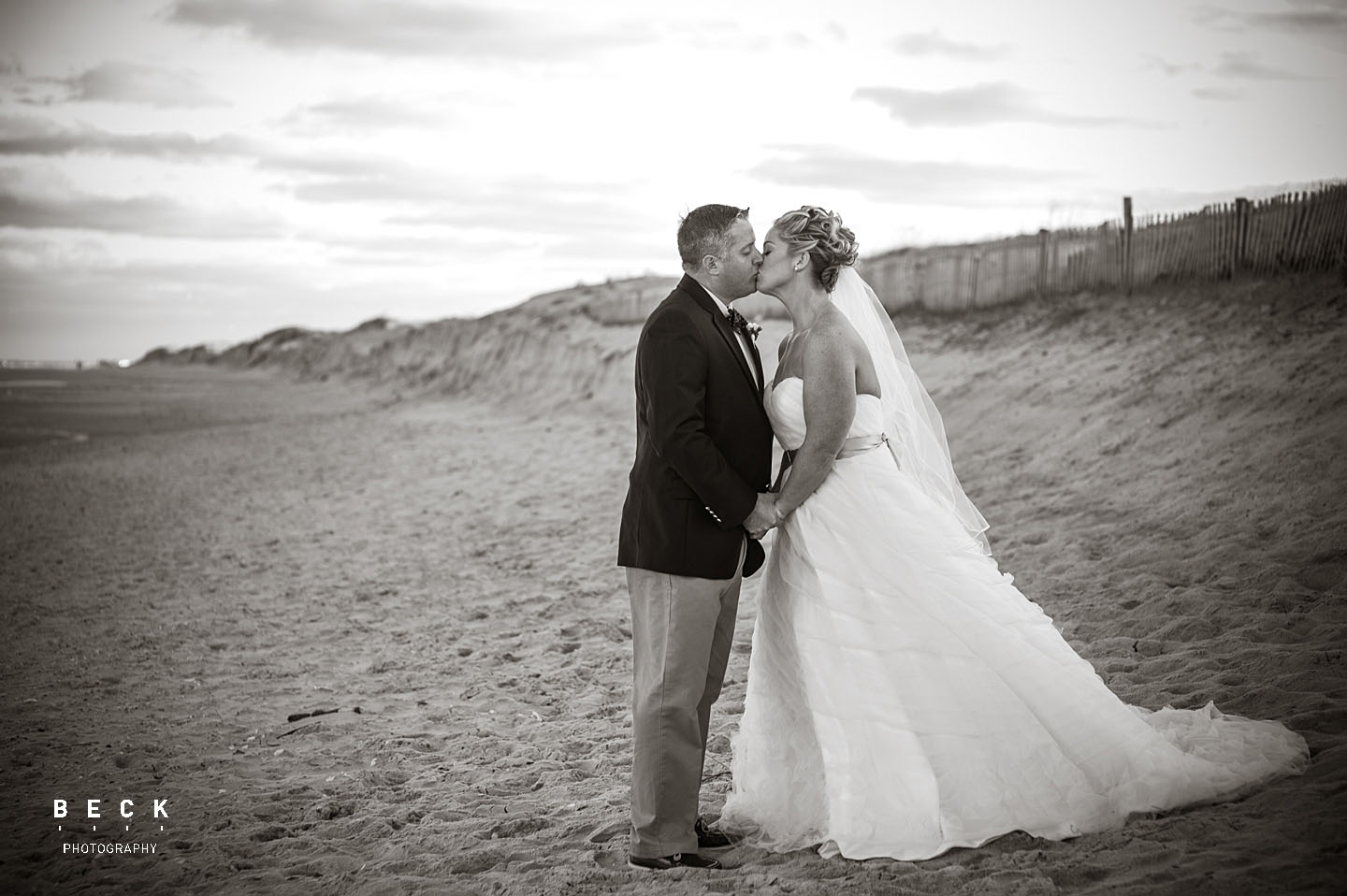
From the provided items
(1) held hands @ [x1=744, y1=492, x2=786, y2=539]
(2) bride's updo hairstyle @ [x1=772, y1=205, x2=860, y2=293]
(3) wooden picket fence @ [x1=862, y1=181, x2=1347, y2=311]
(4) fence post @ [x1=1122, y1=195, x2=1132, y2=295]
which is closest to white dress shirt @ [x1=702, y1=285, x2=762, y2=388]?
(2) bride's updo hairstyle @ [x1=772, y1=205, x2=860, y2=293]

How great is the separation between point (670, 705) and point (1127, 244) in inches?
491

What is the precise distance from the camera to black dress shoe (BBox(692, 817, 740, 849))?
3943mm

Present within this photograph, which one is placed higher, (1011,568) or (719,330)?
(719,330)

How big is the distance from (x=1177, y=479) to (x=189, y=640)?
26.9 ft

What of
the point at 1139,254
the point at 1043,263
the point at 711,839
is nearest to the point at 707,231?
the point at 711,839

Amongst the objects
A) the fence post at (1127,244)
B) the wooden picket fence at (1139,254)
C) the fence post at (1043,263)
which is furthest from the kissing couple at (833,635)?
the fence post at (1043,263)

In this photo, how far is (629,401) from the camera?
65.7ft

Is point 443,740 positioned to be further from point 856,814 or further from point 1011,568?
point 1011,568

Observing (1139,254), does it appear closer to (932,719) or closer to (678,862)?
(932,719)

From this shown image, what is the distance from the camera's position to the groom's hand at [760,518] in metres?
3.85

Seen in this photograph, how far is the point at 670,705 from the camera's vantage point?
3.75 metres

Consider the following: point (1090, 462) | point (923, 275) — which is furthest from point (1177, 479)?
point (923, 275)

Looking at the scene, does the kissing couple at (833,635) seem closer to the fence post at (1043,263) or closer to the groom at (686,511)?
the groom at (686,511)

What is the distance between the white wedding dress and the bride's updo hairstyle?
0.50 m
